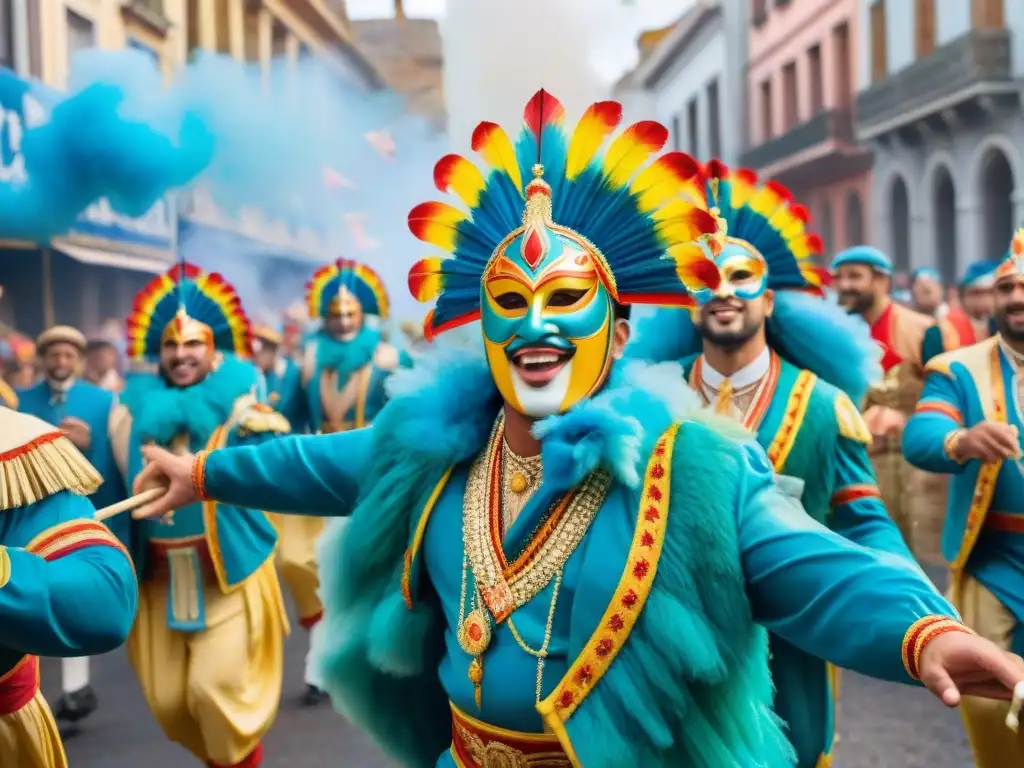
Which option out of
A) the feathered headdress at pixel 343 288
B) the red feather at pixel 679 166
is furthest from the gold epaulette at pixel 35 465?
the feathered headdress at pixel 343 288

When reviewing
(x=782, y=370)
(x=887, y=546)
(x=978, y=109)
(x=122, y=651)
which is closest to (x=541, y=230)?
(x=887, y=546)

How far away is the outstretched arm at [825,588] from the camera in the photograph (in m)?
2.33

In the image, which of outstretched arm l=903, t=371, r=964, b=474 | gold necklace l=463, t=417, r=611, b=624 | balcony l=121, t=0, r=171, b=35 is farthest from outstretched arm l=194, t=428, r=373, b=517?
balcony l=121, t=0, r=171, b=35

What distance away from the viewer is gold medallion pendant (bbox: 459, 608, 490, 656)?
2852mm

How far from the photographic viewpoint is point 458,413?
312 centimetres

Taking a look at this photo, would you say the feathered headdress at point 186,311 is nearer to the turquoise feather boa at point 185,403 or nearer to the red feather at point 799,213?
the turquoise feather boa at point 185,403

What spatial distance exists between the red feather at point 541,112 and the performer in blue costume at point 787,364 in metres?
1.29

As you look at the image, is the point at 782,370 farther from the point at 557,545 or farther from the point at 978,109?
the point at 978,109

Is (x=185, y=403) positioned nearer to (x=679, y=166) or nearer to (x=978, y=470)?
(x=978, y=470)

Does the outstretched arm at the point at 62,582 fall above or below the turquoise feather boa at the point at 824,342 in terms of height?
below

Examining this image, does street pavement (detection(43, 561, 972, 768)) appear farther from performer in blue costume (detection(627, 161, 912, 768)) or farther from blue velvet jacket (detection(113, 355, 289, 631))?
performer in blue costume (detection(627, 161, 912, 768))

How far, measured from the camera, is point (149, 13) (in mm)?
16750

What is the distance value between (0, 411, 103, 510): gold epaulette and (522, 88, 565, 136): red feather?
4.12 ft

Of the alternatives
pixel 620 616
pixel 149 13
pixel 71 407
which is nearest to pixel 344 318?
A: pixel 71 407
